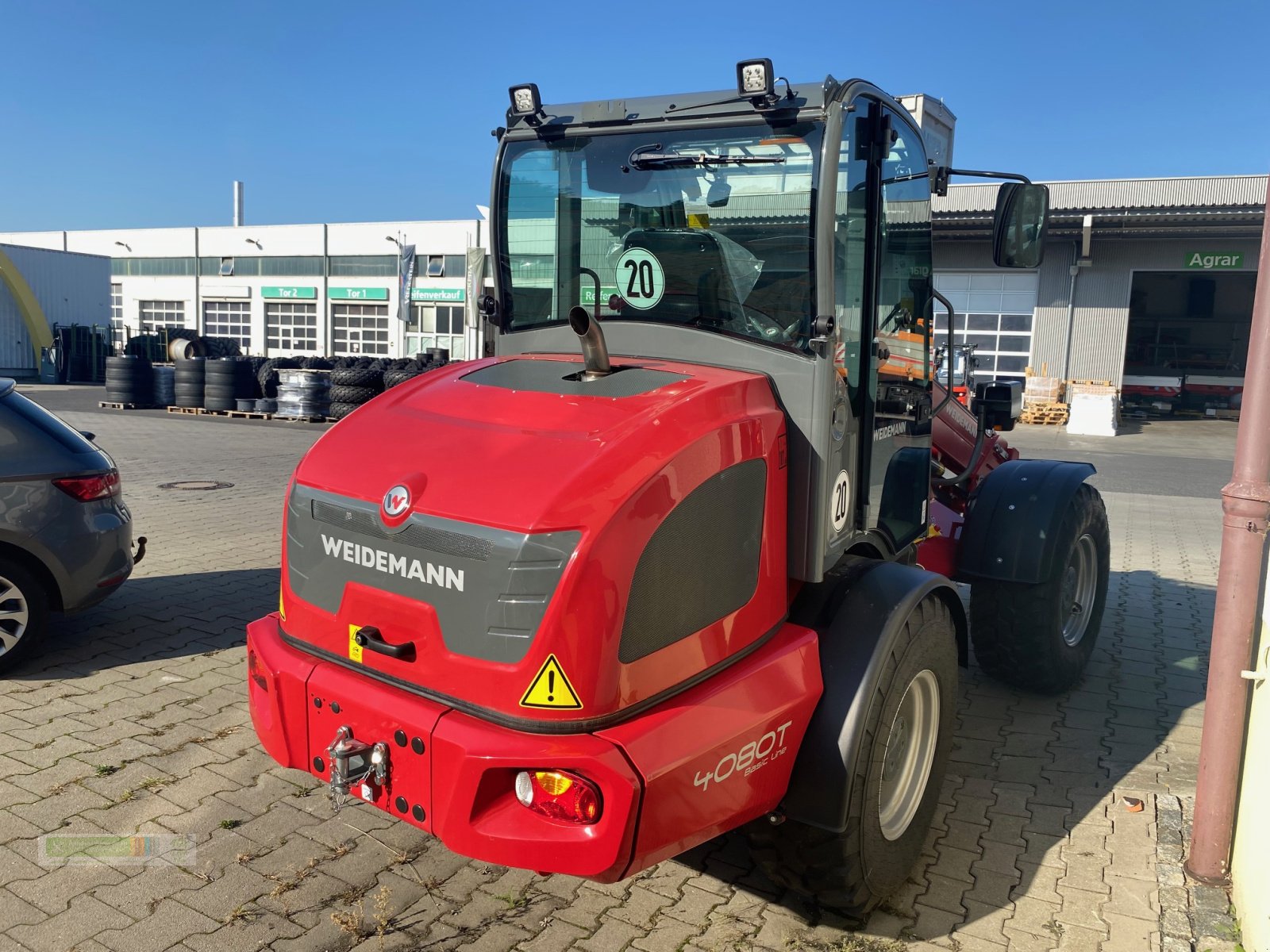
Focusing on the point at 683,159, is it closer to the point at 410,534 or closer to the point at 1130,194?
the point at 410,534

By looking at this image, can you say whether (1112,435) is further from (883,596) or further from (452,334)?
(452,334)

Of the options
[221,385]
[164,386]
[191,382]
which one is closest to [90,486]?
[221,385]

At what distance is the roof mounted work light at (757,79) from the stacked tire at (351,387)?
17.2 meters

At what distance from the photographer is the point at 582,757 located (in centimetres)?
241

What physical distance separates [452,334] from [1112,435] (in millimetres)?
24577

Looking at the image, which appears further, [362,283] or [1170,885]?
[362,283]

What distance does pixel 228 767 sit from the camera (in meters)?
4.19

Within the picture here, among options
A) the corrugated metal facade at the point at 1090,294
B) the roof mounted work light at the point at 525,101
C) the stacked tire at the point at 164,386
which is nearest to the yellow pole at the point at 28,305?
the stacked tire at the point at 164,386

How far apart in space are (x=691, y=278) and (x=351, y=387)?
1726 cm

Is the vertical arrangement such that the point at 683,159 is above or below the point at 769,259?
above

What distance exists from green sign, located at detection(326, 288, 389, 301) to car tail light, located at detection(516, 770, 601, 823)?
39698 mm

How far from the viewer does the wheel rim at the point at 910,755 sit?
11.4 ft

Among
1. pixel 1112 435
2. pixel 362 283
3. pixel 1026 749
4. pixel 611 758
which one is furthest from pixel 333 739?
pixel 362 283

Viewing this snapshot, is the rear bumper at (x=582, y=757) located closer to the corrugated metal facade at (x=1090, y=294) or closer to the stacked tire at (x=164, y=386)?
the stacked tire at (x=164, y=386)
